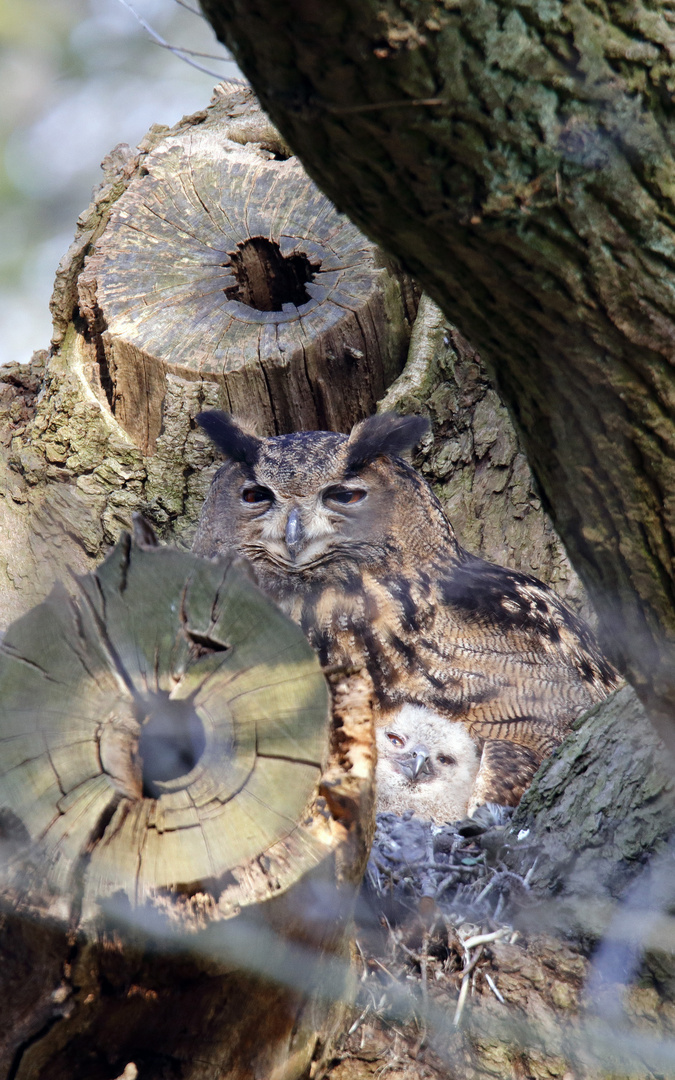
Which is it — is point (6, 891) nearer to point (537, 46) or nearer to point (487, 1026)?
point (487, 1026)

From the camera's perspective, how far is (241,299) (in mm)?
2846

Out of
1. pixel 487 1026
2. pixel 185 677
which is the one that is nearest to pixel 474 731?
pixel 487 1026

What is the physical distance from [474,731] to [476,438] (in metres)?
1.07

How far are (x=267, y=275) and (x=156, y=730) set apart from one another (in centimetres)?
217

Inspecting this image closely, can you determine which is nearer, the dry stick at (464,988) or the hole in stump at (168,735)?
the hole in stump at (168,735)

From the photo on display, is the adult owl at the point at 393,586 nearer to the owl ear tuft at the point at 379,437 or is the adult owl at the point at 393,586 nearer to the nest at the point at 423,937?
the owl ear tuft at the point at 379,437

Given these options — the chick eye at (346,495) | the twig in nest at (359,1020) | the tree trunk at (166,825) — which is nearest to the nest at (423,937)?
the twig in nest at (359,1020)

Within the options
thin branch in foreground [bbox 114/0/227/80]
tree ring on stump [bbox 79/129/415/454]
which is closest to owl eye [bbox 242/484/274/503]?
tree ring on stump [bbox 79/129/415/454]

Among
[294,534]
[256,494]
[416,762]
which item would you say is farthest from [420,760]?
[256,494]

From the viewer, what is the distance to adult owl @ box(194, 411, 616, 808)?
2.31 metres

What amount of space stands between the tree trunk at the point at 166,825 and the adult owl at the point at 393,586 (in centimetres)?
126

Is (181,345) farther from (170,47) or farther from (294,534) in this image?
(170,47)

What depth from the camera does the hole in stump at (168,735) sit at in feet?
3.25

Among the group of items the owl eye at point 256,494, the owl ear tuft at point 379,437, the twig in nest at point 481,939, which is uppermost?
the owl ear tuft at point 379,437
